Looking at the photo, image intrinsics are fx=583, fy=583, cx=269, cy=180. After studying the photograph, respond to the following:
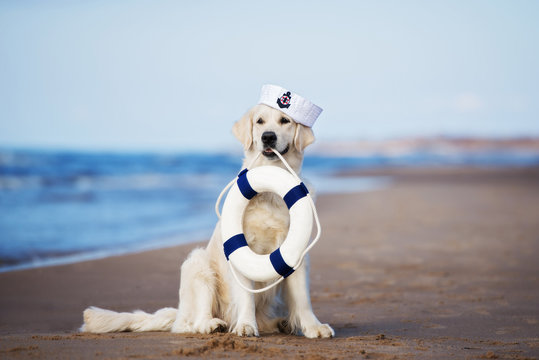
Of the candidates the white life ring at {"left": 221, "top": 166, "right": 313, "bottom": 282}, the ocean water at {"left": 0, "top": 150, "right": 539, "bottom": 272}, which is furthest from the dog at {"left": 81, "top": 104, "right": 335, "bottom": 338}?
the ocean water at {"left": 0, "top": 150, "right": 539, "bottom": 272}

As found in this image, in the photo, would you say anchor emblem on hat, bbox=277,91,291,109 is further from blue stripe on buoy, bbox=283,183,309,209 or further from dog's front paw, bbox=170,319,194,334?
dog's front paw, bbox=170,319,194,334

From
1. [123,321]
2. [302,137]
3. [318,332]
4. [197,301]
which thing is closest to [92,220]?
[123,321]

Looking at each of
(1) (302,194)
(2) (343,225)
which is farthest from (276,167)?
(2) (343,225)

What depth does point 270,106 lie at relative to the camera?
413 centimetres

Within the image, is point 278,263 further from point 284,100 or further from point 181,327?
point 284,100

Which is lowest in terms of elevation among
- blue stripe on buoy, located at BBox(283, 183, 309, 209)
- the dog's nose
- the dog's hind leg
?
the dog's hind leg

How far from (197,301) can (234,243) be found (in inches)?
21.5

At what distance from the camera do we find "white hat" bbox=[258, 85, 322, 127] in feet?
13.4

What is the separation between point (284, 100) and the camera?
4074mm

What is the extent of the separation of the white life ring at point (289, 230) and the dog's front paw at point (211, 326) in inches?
15.3

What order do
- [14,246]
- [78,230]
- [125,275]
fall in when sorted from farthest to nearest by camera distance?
[78,230]
[14,246]
[125,275]

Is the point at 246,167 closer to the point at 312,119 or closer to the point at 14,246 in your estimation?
the point at 312,119

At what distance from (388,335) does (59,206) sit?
966 centimetres

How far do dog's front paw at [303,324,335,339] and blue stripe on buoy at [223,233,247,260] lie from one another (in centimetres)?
71
